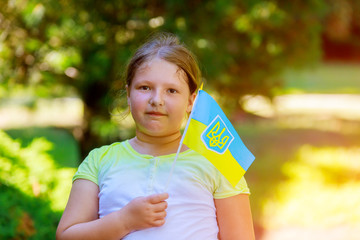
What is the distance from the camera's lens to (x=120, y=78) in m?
4.22

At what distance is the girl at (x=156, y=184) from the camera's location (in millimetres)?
1775

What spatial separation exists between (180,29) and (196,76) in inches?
123

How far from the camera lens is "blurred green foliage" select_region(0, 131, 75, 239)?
2.93 m

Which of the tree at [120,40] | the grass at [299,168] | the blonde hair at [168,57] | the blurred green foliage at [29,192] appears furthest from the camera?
the grass at [299,168]

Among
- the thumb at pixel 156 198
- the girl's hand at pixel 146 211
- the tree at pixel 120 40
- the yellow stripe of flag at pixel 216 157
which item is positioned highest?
the tree at pixel 120 40

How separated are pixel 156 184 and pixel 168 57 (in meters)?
0.46

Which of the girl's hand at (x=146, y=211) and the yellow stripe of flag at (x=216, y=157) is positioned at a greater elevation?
the yellow stripe of flag at (x=216, y=157)

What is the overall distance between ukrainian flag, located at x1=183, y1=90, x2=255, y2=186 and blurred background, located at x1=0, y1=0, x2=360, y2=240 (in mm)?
1427

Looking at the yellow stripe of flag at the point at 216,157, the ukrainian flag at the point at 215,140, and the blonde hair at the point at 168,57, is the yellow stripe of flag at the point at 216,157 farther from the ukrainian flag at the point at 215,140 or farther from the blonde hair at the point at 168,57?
the blonde hair at the point at 168,57

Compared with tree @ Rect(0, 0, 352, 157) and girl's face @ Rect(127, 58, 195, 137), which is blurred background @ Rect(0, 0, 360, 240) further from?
girl's face @ Rect(127, 58, 195, 137)

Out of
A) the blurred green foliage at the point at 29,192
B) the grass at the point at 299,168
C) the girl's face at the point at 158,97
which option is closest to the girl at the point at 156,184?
the girl's face at the point at 158,97

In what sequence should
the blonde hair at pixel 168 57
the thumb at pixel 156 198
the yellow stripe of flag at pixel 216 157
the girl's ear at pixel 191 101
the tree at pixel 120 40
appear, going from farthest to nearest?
1. the tree at pixel 120 40
2. the girl's ear at pixel 191 101
3. the blonde hair at pixel 168 57
4. the yellow stripe of flag at pixel 216 157
5. the thumb at pixel 156 198

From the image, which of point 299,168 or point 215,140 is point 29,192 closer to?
point 215,140

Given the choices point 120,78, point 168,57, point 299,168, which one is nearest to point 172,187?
point 168,57
